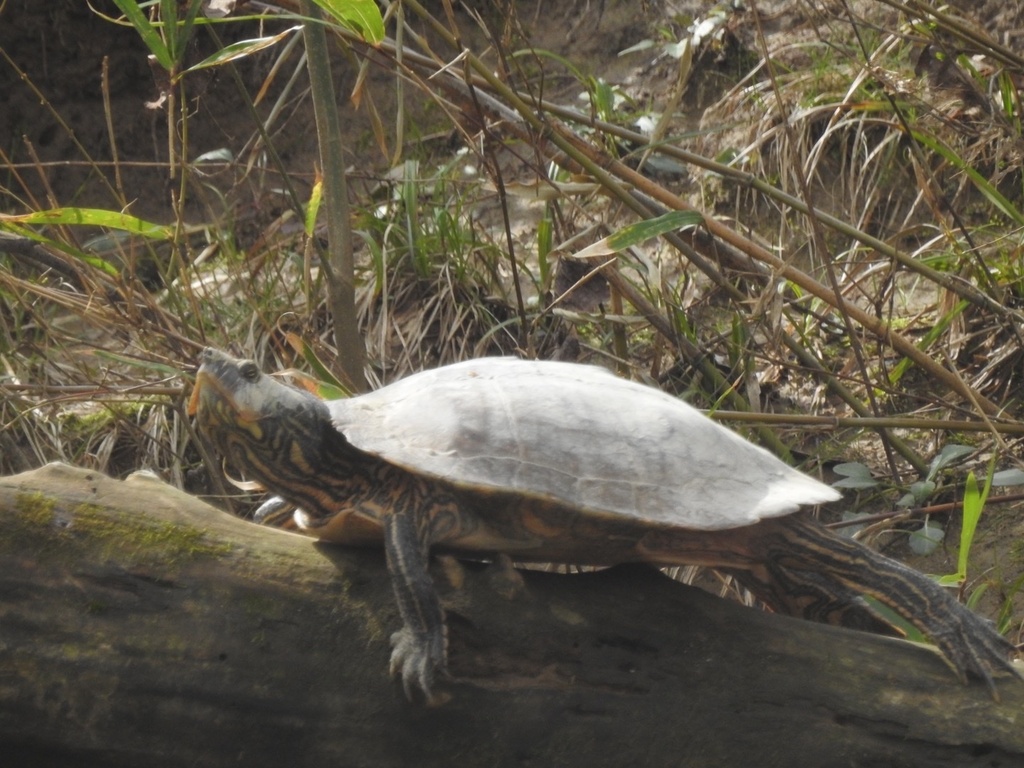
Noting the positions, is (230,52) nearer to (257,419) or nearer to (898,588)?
(257,419)

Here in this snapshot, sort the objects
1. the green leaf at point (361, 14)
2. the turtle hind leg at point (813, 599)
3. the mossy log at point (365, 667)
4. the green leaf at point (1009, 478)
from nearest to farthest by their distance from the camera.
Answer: the mossy log at point (365, 667) < the turtle hind leg at point (813, 599) < the green leaf at point (361, 14) < the green leaf at point (1009, 478)

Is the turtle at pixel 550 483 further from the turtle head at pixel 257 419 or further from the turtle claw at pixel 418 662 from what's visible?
the turtle claw at pixel 418 662

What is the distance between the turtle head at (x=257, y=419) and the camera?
166 centimetres

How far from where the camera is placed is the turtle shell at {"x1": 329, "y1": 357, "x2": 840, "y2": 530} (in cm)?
165

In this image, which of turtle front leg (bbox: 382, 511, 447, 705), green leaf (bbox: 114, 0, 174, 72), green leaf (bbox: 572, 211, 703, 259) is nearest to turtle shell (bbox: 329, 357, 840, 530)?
turtle front leg (bbox: 382, 511, 447, 705)

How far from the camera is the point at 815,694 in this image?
5.37 ft

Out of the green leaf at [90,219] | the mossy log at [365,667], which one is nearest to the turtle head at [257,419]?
the mossy log at [365,667]

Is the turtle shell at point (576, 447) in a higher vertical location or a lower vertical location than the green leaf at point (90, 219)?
lower

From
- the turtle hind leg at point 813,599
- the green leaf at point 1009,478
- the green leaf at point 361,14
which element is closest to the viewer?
the turtle hind leg at point 813,599

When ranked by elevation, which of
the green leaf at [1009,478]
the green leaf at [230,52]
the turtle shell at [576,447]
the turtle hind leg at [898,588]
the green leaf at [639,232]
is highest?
the green leaf at [230,52]

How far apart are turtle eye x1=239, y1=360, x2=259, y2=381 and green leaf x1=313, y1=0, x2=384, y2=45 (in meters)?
0.77

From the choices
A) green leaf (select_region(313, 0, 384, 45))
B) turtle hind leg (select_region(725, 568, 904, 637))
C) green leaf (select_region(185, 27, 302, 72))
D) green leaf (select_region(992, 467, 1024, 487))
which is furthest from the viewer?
green leaf (select_region(992, 467, 1024, 487))

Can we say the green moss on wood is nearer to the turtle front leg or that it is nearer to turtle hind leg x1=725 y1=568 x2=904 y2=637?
the turtle front leg

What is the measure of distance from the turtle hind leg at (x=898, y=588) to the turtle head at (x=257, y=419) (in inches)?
31.4
